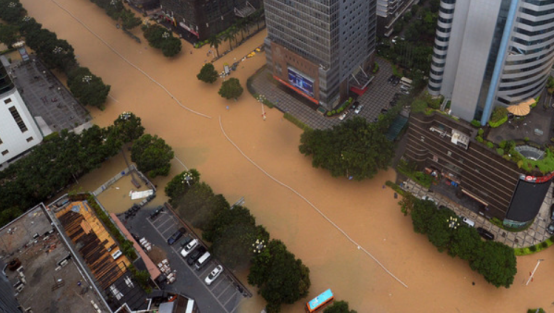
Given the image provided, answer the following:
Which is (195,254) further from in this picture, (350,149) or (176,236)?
(350,149)

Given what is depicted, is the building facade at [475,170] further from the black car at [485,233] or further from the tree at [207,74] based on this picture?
the tree at [207,74]

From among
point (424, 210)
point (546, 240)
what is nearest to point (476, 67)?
point (424, 210)

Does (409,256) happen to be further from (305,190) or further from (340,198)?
(305,190)

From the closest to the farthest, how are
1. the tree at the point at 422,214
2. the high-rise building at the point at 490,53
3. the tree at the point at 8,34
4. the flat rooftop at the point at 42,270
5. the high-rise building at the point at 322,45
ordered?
the flat rooftop at the point at 42,270
the high-rise building at the point at 490,53
the tree at the point at 422,214
the high-rise building at the point at 322,45
the tree at the point at 8,34

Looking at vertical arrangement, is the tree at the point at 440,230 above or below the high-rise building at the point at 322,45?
below

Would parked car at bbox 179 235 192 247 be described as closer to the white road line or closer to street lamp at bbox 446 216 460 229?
the white road line

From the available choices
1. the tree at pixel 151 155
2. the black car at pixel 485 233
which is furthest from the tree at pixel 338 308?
the tree at pixel 151 155

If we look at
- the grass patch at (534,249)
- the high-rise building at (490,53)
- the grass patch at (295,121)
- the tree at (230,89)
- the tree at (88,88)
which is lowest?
the grass patch at (534,249)
